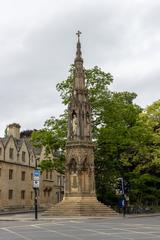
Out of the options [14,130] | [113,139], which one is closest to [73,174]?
[113,139]

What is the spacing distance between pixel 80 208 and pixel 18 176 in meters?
30.8

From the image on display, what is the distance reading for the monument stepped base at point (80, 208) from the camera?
127 ft

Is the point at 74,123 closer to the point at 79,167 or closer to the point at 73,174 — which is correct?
the point at 79,167

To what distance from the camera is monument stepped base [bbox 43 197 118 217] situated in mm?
38688

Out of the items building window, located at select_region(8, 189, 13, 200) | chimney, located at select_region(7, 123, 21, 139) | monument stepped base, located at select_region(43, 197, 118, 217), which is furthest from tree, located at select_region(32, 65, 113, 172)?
chimney, located at select_region(7, 123, 21, 139)

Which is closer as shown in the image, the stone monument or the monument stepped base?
the monument stepped base

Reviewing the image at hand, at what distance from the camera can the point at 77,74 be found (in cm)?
4509

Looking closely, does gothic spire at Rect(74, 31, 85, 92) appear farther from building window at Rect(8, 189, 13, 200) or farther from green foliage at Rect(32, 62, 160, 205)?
building window at Rect(8, 189, 13, 200)

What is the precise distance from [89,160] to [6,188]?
85.4 feet

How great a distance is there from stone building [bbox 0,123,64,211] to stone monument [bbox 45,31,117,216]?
23.4m

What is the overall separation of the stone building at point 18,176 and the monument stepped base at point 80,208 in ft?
77.4

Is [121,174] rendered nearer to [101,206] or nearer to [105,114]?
[105,114]

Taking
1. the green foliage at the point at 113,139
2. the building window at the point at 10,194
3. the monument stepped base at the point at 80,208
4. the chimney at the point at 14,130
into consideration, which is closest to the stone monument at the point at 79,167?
the monument stepped base at the point at 80,208

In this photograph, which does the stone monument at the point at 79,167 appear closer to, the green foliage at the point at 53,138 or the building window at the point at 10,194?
the green foliage at the point at 53,138
